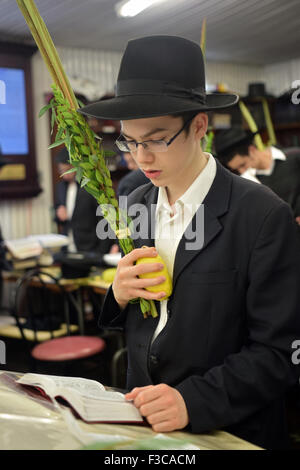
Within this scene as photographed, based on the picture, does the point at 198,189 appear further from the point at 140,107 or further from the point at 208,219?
the point at 140,107

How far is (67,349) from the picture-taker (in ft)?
10.1

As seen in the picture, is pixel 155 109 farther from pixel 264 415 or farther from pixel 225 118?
pixel 225 118

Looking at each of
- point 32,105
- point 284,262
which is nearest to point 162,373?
point 284,262

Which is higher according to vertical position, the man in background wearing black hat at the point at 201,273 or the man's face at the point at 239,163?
the man's face at the point at 239,163

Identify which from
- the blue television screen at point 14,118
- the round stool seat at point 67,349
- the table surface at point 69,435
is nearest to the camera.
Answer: the table surface at point 69,435

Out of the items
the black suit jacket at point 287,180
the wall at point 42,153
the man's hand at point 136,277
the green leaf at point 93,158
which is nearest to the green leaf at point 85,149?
the green leaf at point 93,158

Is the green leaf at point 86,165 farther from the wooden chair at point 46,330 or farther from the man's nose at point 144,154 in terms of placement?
the wooden chair at point 46,330

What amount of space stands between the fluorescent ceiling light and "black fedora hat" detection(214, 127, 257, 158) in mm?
1485

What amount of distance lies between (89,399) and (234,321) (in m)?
0.37

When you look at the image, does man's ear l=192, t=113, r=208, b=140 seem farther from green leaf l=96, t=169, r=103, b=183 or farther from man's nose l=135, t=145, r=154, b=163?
green leaf l=96, t=169, r=103, b=183

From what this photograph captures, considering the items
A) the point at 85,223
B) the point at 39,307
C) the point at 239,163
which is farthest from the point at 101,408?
the point at 85,223

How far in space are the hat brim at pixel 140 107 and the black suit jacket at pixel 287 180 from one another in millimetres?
2309

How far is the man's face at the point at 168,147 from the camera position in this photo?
1.03 meters

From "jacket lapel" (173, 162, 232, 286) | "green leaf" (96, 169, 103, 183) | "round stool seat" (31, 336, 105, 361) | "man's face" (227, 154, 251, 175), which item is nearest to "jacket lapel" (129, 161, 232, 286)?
"jacket lapel" (173, 162, 232, 286)
